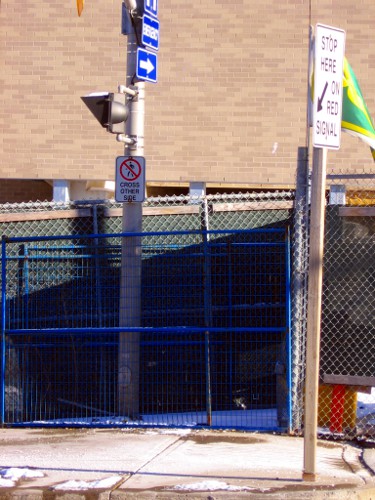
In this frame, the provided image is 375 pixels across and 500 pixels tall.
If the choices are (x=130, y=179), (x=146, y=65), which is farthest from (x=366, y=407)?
(x=146, y=65)

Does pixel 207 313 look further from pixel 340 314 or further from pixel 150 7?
pixel 150 7

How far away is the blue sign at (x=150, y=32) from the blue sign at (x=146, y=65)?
0.09 metres

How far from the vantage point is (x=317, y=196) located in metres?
6.18

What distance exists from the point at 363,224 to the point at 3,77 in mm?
8770

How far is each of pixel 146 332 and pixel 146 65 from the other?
2790 millimetres

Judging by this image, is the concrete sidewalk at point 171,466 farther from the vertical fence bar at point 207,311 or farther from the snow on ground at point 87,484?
the vertical fence bar at point 207,311

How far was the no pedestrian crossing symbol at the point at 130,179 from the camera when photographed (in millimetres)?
8453

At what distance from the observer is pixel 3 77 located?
14.6 m

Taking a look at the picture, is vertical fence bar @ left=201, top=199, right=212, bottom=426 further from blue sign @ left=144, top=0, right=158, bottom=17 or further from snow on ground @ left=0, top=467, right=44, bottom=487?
blue sign @ left=144, top=0, right=158, bottom=17

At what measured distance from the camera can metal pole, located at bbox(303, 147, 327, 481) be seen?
611 cm

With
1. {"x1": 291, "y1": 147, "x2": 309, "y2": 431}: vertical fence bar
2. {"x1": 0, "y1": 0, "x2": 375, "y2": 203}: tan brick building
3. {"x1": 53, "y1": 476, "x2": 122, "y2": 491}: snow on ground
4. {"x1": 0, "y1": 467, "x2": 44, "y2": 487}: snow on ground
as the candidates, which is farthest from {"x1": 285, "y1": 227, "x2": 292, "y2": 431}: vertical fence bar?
{"x1": 0, "y1": 0, "x2": 375, "y2": 203}: tan brick building

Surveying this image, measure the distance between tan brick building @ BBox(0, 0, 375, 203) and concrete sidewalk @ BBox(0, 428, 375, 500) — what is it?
279 inches

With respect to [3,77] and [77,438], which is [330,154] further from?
[77,438]

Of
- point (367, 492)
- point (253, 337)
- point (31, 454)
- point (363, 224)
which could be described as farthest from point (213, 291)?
point (367, 492)
